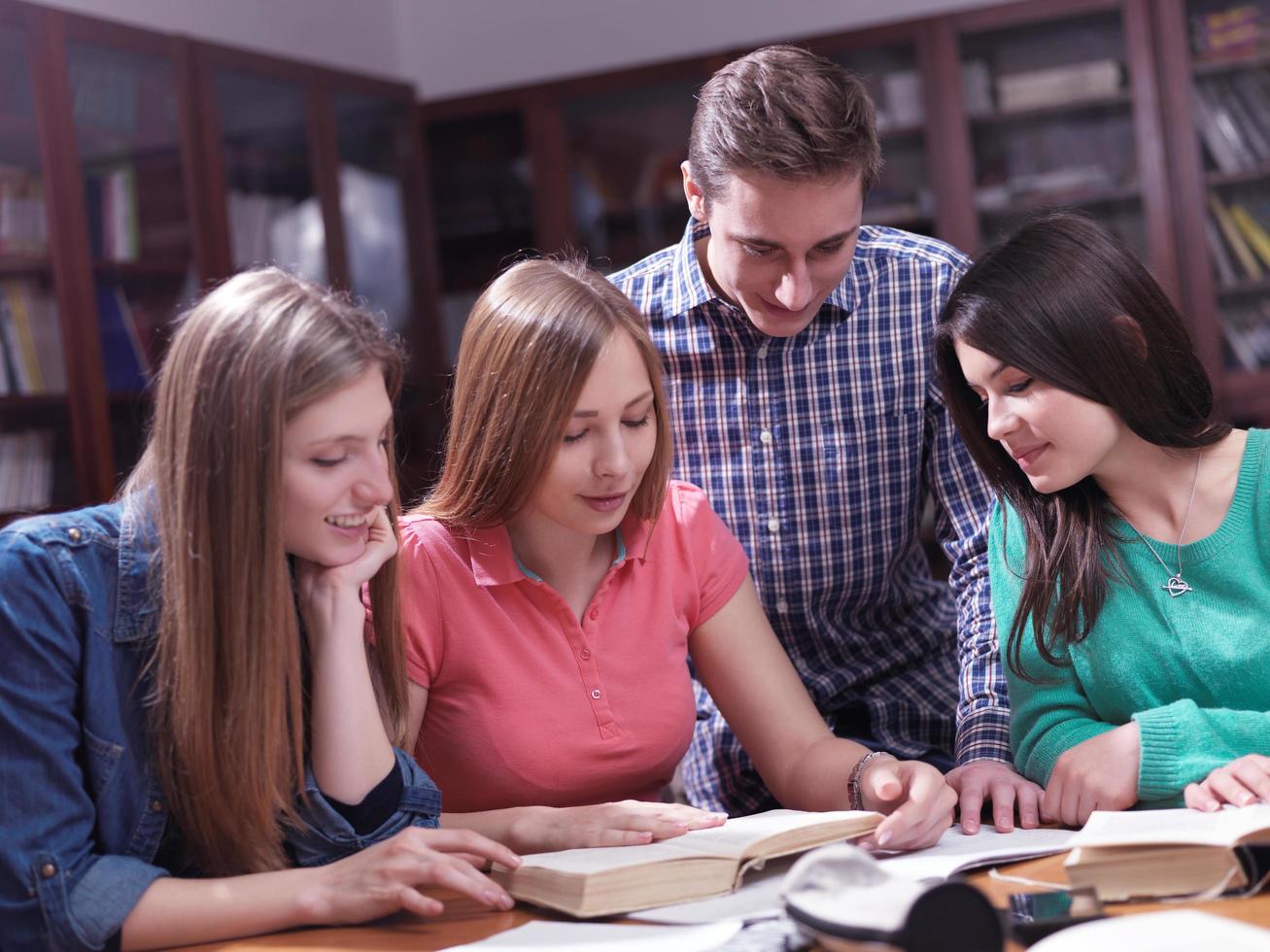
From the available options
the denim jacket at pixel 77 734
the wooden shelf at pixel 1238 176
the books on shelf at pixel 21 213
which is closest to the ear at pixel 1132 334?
the denim jacket at pixel 77 734

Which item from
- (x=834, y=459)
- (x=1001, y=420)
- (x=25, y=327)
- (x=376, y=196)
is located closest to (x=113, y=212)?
(x=25, y=327)

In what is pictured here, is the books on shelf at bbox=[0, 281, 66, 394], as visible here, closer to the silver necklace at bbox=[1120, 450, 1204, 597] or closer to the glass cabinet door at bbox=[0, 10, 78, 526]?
the glass cabinet door at bbox=[0, 10, 78, 526]

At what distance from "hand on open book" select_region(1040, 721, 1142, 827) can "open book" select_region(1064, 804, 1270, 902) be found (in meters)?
0.22

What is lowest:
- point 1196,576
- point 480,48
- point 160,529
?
point 1196,576

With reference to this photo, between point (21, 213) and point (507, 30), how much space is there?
2.14 m

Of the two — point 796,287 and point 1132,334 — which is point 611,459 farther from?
point 1132,334

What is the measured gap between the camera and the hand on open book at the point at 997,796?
52.7 inches

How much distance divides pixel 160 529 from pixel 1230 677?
1073mm

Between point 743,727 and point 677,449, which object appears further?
point 677,449

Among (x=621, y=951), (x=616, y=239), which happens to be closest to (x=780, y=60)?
(x=621, y=951)

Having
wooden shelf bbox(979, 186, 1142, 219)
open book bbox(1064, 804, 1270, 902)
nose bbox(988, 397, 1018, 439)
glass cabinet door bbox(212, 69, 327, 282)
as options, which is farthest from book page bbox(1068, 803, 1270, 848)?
wooden shelf bbox(979, 186, 1142, 219)

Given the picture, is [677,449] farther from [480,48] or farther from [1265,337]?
[480,48]

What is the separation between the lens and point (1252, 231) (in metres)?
3.93

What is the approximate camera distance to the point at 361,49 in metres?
4.72
